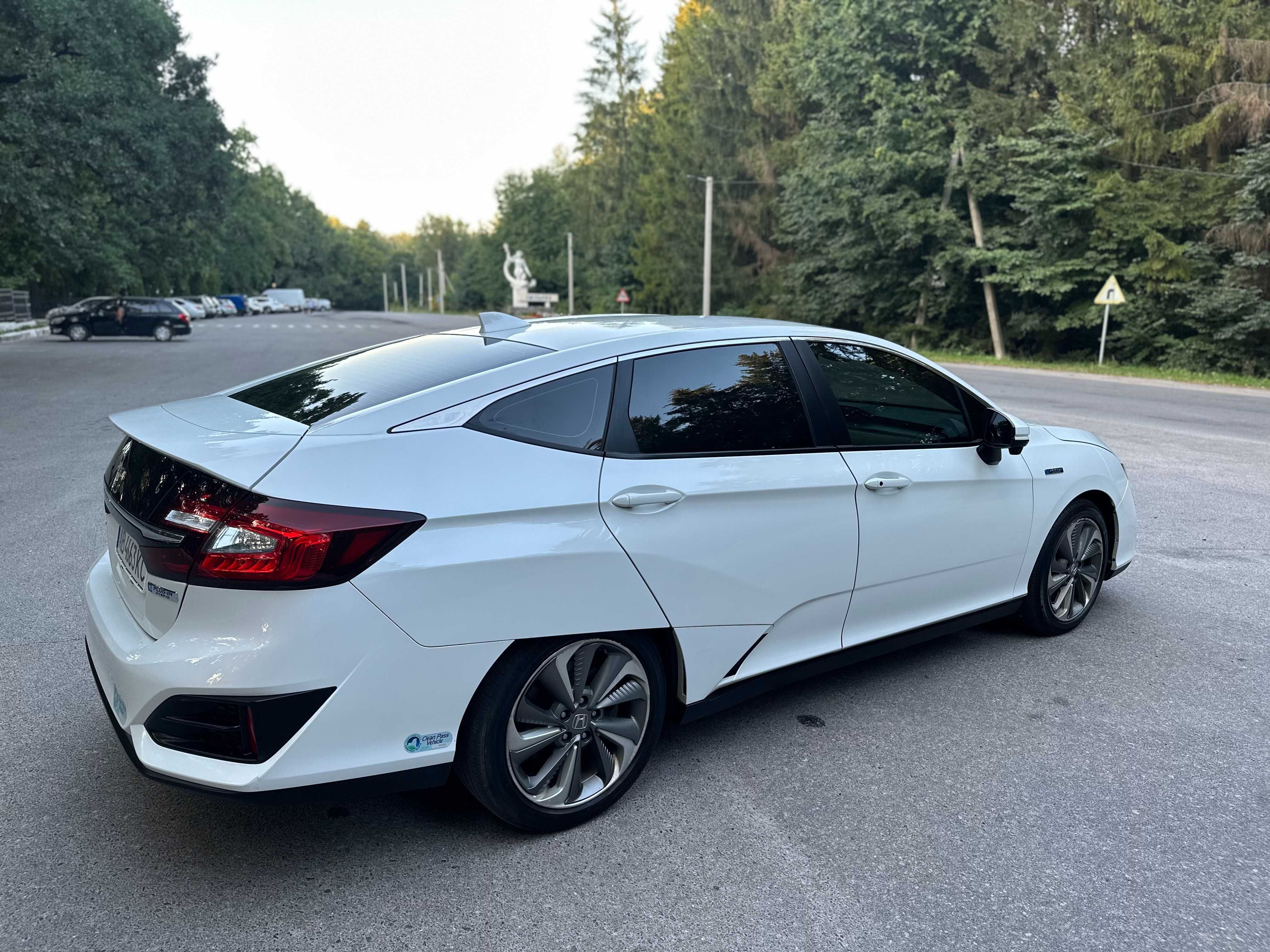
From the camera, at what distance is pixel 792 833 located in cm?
302

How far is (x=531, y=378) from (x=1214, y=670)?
3.53 m

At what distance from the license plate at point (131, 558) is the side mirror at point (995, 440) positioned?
10.7ft

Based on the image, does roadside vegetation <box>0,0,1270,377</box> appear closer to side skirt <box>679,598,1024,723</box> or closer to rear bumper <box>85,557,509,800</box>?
side skirt <box>679,598,1024,723</box>

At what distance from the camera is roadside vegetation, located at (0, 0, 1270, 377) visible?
24.1 m

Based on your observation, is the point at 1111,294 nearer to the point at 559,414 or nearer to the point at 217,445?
the point at 559,414

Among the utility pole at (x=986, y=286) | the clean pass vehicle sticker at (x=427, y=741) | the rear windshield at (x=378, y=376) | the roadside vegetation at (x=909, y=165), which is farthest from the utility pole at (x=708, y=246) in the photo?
the clean pass vehicle sticker at (x=427, y=741)

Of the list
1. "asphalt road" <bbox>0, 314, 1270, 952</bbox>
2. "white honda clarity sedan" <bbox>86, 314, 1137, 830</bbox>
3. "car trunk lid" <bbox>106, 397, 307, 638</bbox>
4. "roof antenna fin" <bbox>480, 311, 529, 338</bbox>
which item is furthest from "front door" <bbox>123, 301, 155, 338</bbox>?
"car trunk lid" <bbox>106, 397, 307, 638</bbox>

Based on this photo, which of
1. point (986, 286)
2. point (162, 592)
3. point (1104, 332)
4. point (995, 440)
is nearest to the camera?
point (162, 592)

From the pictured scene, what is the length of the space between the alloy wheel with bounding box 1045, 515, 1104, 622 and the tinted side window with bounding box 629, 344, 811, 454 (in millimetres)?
1934

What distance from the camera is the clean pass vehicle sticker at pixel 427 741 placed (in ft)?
8.82

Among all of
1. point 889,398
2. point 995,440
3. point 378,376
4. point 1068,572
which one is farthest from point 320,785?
point 1068,572

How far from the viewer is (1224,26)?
2444 centimetres

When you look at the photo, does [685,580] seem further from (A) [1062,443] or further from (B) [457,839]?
(A) [1062,443]

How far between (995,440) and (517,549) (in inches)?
94.2
